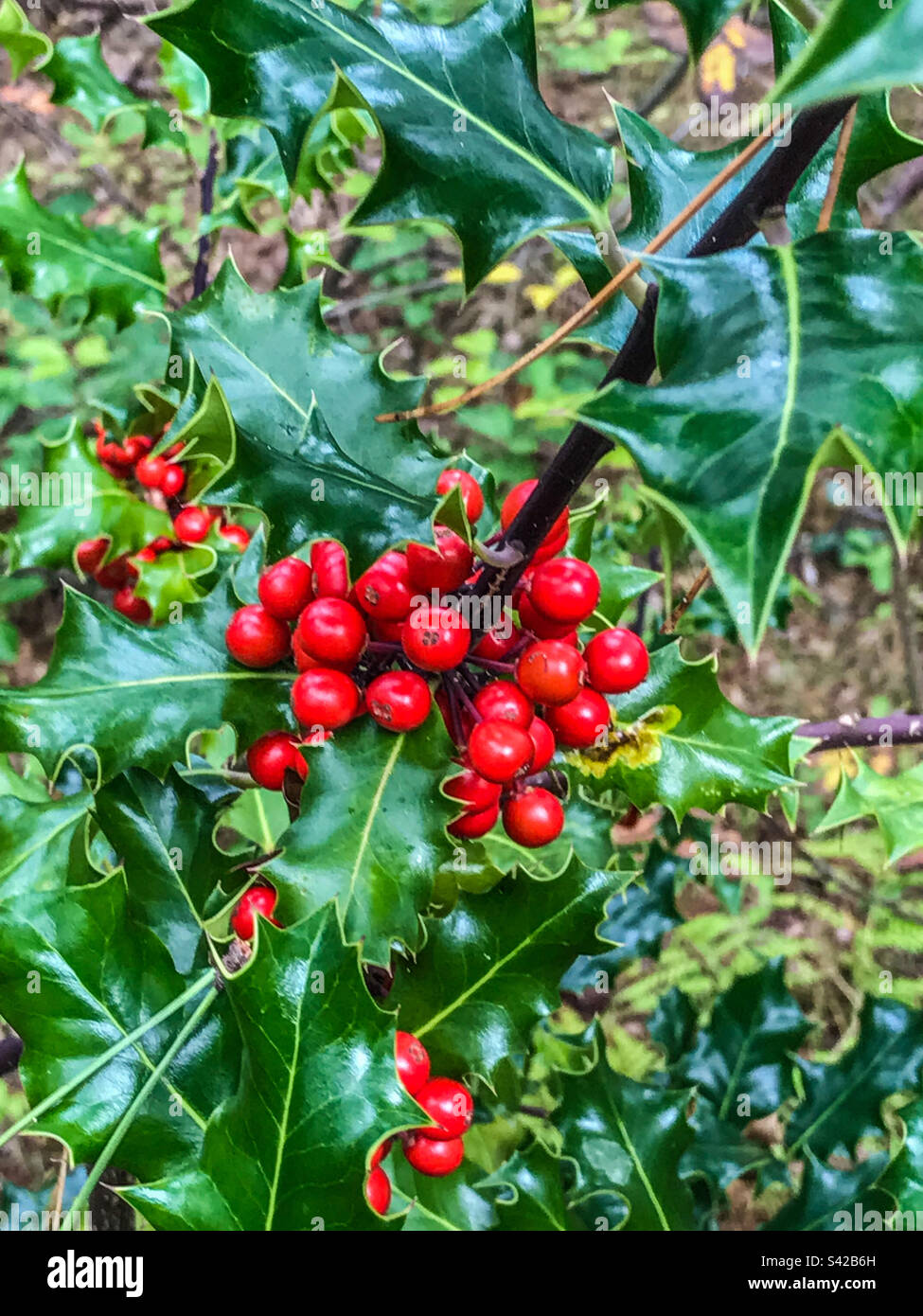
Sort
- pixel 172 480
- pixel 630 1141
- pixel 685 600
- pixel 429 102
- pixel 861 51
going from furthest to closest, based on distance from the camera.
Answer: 1. pixel 172 480
2. pixel 630 1141
3. pixel 685 600
4. pixel 429 102
5. pixel 861 51

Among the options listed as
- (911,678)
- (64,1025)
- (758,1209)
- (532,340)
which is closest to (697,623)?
(911,678)

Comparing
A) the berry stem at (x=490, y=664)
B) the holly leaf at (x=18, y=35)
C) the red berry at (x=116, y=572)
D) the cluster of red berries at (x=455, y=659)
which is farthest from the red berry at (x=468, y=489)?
the holly leaf at (x=18, y=35)

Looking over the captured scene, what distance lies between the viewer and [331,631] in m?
0.64

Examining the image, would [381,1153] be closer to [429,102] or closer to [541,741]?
[541,741]

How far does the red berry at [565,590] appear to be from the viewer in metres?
0.64

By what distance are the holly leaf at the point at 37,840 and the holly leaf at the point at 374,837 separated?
0.36 m

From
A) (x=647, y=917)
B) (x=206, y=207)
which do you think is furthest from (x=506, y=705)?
(x=206, y=207)

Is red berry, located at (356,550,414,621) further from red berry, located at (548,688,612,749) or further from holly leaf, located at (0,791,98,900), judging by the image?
holly leaf, located at (0,791,98,900)

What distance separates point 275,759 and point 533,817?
21 cm

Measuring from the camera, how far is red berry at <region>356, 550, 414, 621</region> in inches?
25.1

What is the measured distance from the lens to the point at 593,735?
73cm

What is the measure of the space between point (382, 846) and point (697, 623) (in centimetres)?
99

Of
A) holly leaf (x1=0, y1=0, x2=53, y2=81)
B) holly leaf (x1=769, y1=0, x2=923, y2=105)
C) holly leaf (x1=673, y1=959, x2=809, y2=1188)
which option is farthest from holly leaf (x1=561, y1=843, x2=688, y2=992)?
holly leaf (x1=0, y1=0, x2=53, y2=81)

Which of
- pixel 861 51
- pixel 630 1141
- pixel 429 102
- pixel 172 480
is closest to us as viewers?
pixel 861 51
